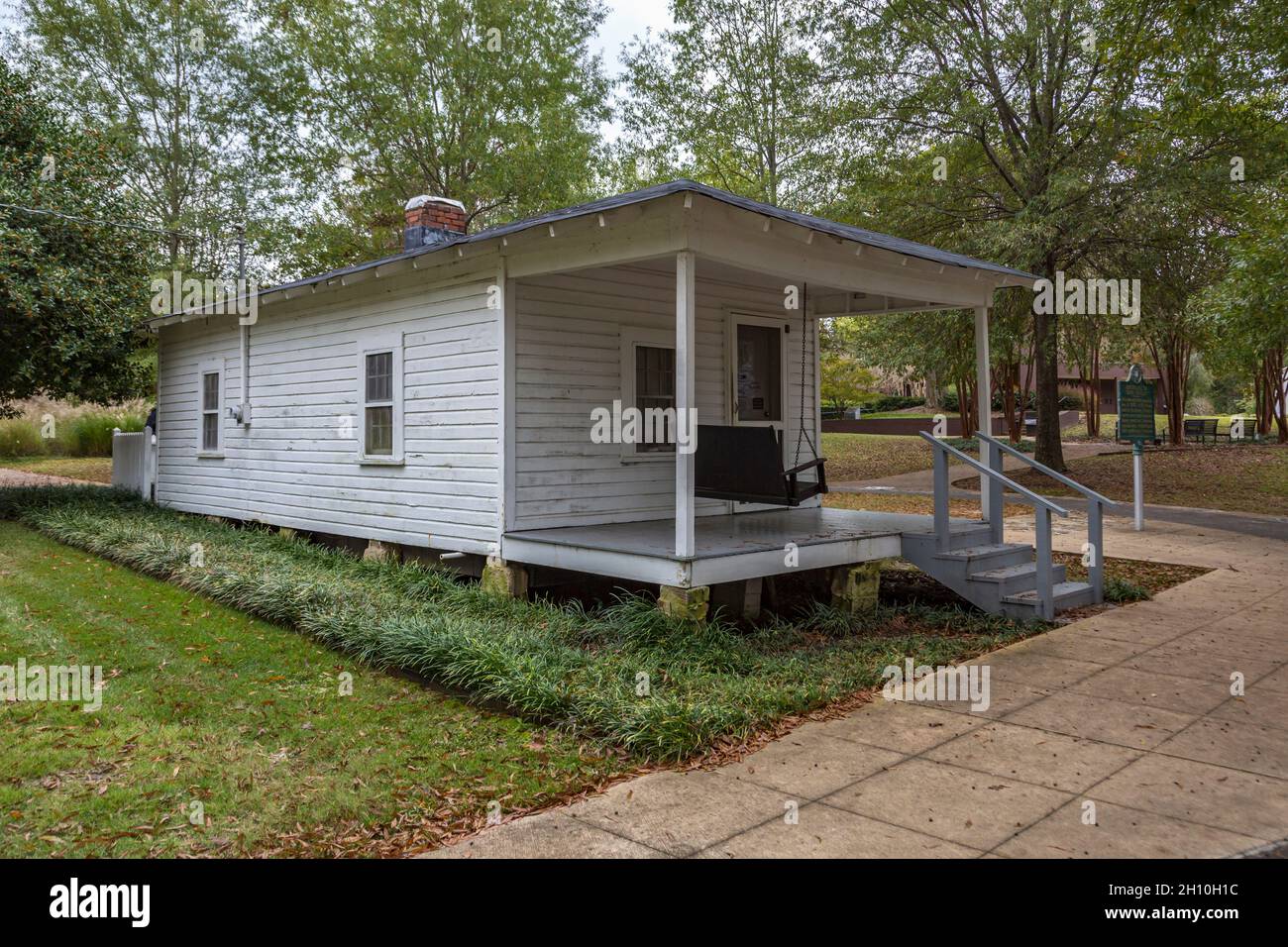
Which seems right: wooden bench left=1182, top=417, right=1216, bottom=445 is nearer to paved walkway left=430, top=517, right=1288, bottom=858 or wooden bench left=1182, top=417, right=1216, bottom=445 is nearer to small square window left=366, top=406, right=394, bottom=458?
paved walkway left=430, top=517, right=1288, bottom=858

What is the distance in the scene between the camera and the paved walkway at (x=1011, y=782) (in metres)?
3.49

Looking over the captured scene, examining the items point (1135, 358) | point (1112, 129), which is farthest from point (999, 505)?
point (1135, 358)

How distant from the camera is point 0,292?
1155cm

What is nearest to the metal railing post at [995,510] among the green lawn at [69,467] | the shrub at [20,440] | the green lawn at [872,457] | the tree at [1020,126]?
the tree at [1020,126]

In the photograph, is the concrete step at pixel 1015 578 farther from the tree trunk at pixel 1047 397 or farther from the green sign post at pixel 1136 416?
the tree trunk at pixel 1047 397

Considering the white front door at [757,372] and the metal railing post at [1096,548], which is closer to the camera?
the metal railing post at [1096,548]

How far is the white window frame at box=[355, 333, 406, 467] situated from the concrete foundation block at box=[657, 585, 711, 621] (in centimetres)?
371

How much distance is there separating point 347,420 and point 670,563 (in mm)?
5000

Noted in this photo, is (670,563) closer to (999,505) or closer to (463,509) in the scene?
(463,509)

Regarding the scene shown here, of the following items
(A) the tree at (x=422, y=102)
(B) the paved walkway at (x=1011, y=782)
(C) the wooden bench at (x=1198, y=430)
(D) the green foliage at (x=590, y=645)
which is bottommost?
(B) the paved walkway at (x=1011, y=782)

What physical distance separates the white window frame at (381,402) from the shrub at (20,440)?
64.9 feet

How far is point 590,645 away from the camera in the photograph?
247 inches

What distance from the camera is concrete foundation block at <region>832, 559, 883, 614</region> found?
7.74 meters

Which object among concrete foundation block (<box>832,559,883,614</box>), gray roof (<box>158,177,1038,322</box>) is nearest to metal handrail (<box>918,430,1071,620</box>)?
concrete foundation block (<box>832,559,883,614</box>)
